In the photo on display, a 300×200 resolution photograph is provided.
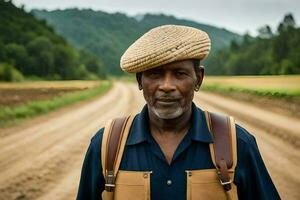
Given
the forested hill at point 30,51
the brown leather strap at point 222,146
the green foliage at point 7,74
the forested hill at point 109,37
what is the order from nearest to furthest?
the brown leather strap at point 222,146 → the green foliage at point 7,74 → the forested hill at point 30,51 → the forested hill at point 109,37

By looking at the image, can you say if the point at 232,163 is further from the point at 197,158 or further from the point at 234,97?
the point at 234,97

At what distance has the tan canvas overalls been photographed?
77.3 inches

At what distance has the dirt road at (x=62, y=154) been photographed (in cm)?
685

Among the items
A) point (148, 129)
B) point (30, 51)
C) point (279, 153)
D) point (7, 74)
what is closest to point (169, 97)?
point (148, 129)

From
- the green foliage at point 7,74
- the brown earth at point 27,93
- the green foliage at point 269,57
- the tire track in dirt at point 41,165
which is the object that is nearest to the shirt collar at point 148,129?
the tire track in dirt at point 41,165

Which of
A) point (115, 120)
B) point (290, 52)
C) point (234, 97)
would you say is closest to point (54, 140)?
point (115, 120)

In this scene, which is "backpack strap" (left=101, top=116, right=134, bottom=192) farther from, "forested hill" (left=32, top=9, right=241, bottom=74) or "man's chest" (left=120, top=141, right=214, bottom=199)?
"forested hill" (left=32, top=9, right=241, bottom=74)

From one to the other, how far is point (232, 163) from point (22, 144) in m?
9.55

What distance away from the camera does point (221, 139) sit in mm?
2055

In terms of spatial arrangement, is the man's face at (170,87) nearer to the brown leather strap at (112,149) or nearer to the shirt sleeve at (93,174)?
the brown leather strap at (112,149)

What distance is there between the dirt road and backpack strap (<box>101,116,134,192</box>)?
4.48 metres

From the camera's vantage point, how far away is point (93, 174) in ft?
7.07

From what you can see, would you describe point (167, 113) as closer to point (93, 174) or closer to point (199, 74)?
point (199, 74)

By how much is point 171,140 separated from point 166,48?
1.39ft
